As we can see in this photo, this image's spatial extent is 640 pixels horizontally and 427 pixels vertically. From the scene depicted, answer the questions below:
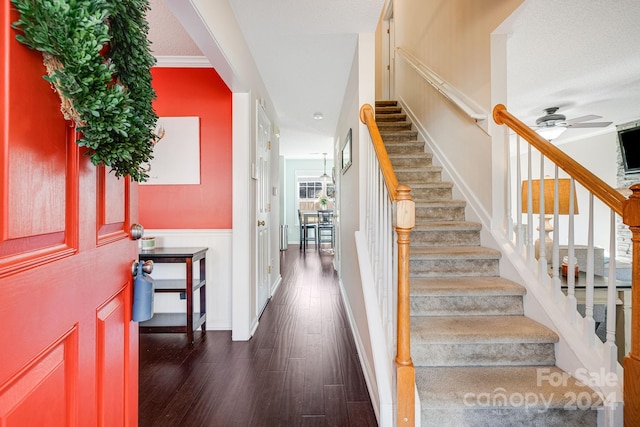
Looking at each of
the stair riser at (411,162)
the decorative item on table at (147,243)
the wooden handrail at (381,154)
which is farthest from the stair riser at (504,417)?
the decorative item on table at (147,243)

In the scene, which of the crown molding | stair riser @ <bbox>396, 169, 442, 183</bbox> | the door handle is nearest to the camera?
the door handle

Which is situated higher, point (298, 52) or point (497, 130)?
point (298, 52)

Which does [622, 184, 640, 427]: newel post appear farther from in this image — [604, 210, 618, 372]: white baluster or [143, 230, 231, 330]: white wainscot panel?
[143, 230, 231, 330]: white wainscot panel

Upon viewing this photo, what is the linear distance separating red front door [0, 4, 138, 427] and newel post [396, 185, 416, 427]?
3.41 feet

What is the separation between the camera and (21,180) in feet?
1.82

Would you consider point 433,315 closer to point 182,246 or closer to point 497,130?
point 497,130

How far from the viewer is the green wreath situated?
54 centimetres

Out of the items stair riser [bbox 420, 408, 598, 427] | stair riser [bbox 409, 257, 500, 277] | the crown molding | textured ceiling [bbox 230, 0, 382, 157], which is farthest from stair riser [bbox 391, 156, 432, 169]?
stair riser [bbox 420, 408, 598, 427]

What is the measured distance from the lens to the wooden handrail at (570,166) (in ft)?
4.46

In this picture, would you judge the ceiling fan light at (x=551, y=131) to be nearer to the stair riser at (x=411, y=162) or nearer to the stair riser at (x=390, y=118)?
the stair riser at (x=390, y=118)

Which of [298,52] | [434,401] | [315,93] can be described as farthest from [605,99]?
[434,401]

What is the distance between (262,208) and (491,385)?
2540mm

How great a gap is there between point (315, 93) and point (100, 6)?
3395mm

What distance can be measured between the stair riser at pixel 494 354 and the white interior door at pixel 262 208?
1822 mm
